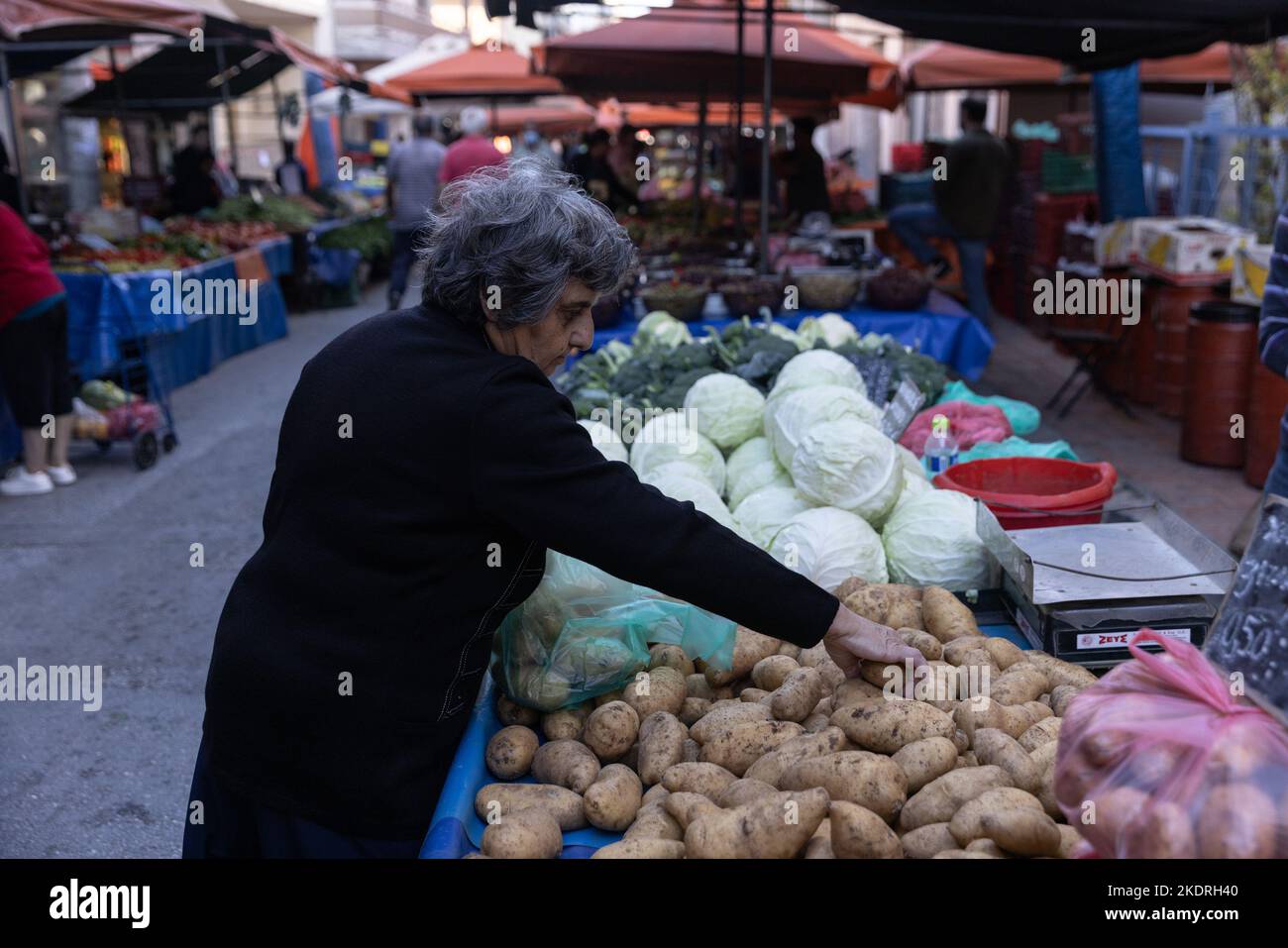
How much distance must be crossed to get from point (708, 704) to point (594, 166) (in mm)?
12274

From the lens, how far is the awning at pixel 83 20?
26.4 feet

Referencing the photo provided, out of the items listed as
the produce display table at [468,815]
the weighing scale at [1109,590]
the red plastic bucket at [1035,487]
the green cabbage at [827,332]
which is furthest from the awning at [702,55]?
the produce display table at [468,815]

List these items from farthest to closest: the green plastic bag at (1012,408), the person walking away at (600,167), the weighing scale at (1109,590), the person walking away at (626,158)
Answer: the person walking away at (626,158), the person walking away at (600,167), the green plastic bag at (1012,408), the weighing scale at (1109,590)

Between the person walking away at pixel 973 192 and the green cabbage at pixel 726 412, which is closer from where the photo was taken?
the green cabbage at pixel 726 412

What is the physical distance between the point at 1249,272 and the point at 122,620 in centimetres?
669

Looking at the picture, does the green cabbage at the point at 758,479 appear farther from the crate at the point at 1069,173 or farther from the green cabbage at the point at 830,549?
the crate at the point at 1069,173

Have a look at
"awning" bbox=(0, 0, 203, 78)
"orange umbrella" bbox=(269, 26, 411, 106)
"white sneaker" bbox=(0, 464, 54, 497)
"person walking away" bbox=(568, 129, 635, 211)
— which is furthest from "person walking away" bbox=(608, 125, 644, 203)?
"white sneaker" bbox=(0, 464, 54, 497)

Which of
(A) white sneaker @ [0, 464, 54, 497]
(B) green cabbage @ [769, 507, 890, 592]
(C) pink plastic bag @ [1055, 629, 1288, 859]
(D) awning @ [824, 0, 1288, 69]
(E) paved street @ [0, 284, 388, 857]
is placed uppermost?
(D) awning @ [824, 0, 1288, 69]

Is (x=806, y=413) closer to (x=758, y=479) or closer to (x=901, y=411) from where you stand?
(x=758, y=479)

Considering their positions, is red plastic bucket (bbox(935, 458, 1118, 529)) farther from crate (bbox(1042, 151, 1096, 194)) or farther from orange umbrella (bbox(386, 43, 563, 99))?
orange umbrella (bbox(386, 43, 563, 99))

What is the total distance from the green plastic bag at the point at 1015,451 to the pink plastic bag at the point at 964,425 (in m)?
0.16

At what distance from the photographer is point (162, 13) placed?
9414 millimetres

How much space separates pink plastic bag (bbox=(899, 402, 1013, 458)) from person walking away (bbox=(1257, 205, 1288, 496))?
907 millimetres

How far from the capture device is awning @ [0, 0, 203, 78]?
8.04 m
